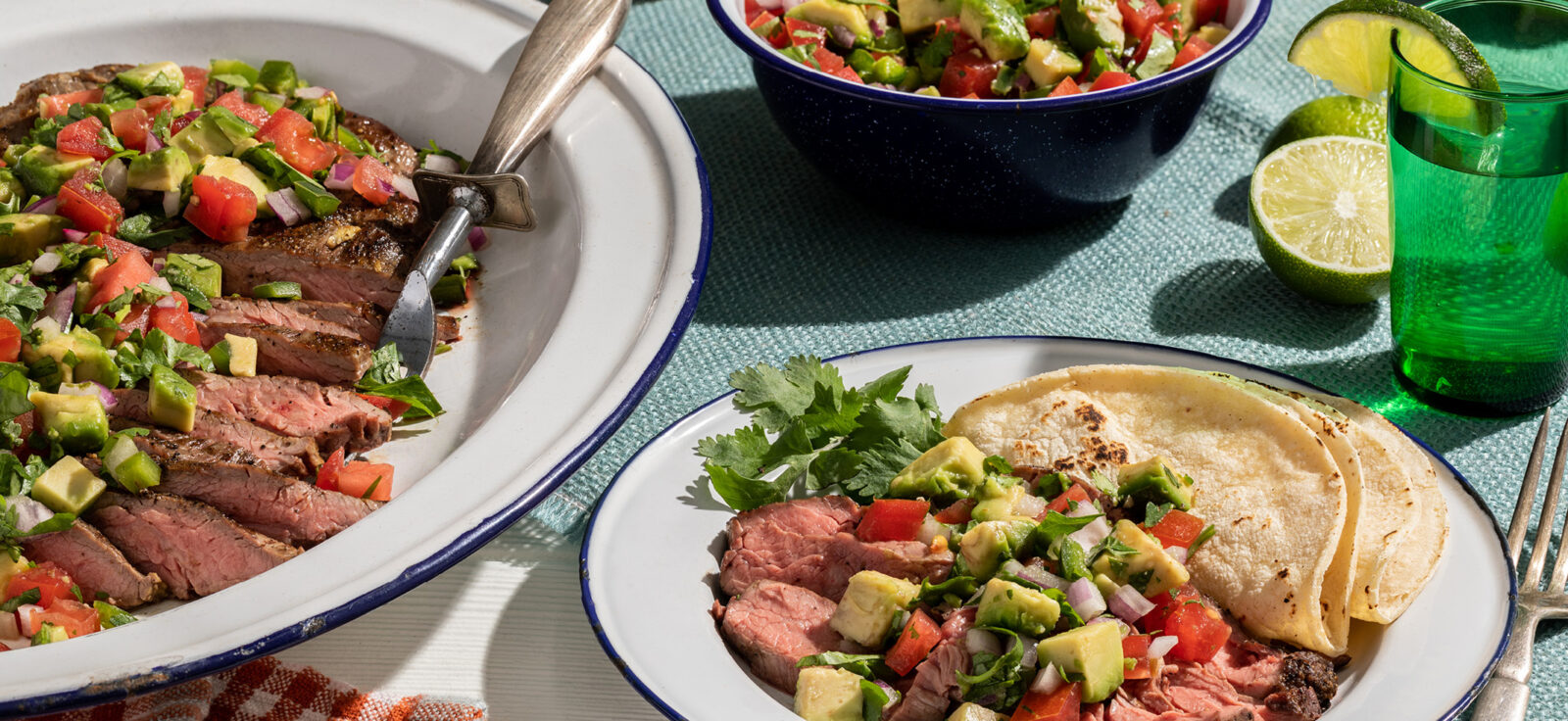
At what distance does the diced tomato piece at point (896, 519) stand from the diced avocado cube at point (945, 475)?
0.11 feet

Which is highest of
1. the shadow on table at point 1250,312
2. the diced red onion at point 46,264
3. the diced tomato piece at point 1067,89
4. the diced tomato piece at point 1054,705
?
the diced tomato piece at point 1067,89

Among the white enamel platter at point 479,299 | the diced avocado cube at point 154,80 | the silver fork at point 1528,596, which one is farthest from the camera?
the diced avocado cube at point 154,80

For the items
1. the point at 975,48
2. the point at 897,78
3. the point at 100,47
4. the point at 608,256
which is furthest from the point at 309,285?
the point at 975,48

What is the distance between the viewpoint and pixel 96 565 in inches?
92.0

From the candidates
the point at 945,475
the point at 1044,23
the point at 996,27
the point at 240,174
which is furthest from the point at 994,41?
A: the point at 240,174

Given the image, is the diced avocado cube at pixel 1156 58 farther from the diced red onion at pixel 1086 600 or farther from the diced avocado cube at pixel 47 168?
the diced avocado cube at pixel 47 168

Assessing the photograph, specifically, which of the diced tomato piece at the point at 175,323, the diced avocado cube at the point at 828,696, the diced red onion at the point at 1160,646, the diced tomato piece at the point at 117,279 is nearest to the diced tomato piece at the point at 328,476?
the diced tomato piece at the point at 175,323

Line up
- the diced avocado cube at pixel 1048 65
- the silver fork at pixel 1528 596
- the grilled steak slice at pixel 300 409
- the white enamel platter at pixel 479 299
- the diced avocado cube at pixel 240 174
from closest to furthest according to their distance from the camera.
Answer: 1. the white enamel platter at pixel 479 299
2. the silver fork at pixel 1528 596
3. the grilled steak slice at pixel 300 409
4. the diced avocado cube at pixel 1048 65
5. the diced avocado cube at pixel 240 174

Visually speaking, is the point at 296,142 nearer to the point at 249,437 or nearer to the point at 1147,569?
the point at 249,437

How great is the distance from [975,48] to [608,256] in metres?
1.01

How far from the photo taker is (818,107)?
3.05 metres

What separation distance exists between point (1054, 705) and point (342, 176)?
7.00 ft

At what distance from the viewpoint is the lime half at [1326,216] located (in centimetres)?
302

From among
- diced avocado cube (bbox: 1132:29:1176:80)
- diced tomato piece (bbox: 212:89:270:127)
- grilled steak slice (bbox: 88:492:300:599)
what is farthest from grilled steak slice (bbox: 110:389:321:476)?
diced avocado cube (bbox: 1132:29:1176:80)
